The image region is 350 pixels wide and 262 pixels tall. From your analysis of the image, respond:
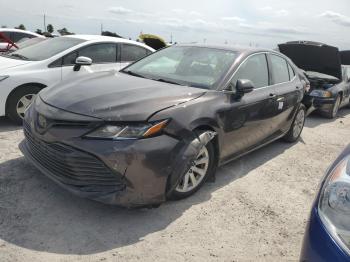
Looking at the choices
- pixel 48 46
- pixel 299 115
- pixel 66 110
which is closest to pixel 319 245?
pixel 66 110

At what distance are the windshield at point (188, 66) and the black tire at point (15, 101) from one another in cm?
176

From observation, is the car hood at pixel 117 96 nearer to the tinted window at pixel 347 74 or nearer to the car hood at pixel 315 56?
the car hood at pixel 315 56

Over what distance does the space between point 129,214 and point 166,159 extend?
657mm

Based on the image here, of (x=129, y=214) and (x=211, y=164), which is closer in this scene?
(x=129, y=214)

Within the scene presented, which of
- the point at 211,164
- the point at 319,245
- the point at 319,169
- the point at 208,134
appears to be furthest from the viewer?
the point at 319,169

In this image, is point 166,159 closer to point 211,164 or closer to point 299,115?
point 211,164

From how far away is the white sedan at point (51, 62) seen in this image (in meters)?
5.38

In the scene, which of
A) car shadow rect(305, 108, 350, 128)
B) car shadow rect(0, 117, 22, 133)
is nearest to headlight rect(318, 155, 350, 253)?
car shadow rect(0, 117, 22, 133)

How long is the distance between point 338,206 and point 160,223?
1.71 metres

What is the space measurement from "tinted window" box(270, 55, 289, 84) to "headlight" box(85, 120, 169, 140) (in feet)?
8.39

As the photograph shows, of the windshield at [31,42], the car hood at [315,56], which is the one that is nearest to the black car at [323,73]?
the car hood at [315,56]

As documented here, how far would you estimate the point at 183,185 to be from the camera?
3.65 metres

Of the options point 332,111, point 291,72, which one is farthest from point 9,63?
point 332,111

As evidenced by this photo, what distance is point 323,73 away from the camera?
9.48 meters
